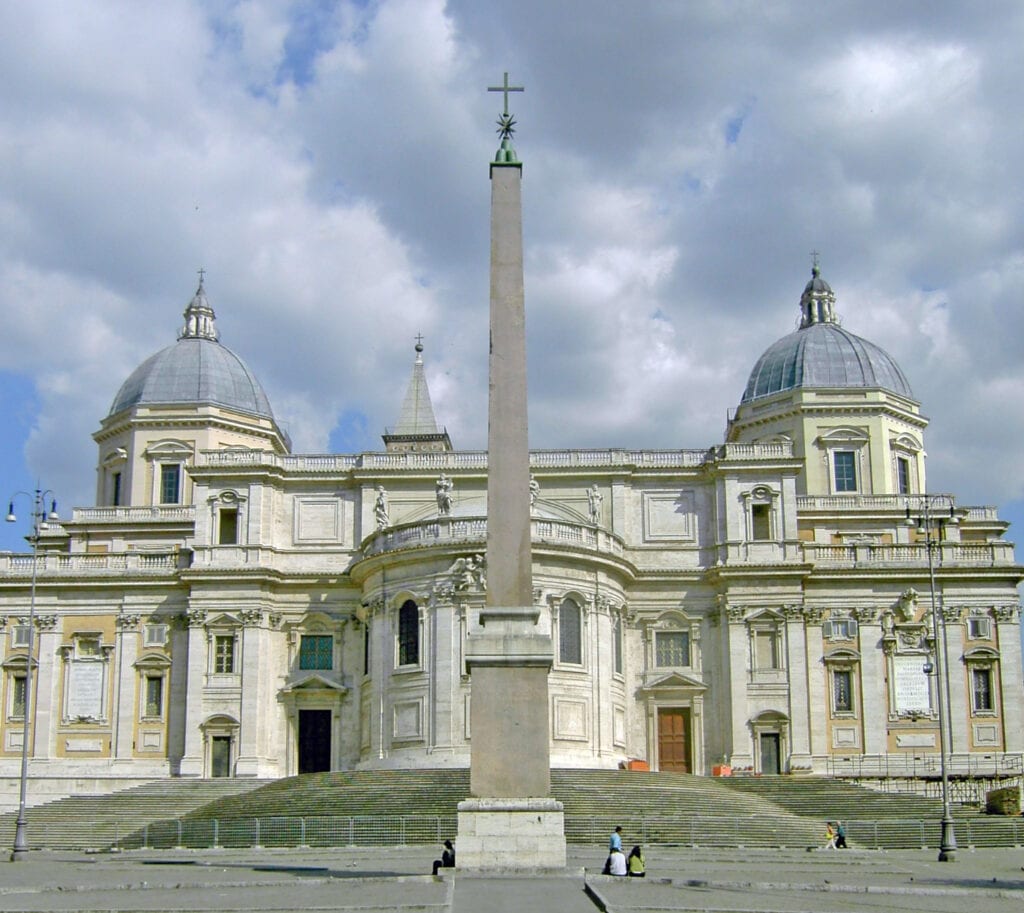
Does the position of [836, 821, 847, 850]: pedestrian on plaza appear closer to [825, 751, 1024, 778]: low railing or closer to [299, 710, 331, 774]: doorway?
[825, 751, 1024, 778]: low railing

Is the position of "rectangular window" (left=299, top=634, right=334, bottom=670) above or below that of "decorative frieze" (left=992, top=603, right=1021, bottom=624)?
below

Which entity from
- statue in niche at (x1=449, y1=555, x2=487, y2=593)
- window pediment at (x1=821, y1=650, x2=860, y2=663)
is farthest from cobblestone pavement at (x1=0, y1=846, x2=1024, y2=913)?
window pediment at (x1=821, y1=650, x2=860, y2=663)

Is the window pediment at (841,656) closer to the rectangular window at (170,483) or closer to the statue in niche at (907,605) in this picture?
the statue in niche at (907,605)

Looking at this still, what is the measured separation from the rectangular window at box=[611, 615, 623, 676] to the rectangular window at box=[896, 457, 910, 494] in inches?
669

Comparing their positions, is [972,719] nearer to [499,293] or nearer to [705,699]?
[705,699]

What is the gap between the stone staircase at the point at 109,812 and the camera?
1797 inches

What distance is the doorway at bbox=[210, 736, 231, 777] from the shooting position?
58.0 metres

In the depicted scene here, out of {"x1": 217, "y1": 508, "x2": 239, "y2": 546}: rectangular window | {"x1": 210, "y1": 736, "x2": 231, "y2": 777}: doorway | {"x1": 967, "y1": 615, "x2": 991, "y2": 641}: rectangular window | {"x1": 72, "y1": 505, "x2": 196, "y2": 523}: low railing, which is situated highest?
{"x1": 72, "y1": 505, "x2": 196, "y2": 523}: low railing

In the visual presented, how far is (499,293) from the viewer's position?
28.5 meters

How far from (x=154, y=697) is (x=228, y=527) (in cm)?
739

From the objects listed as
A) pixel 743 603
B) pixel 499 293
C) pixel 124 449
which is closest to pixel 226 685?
pixel 124 449

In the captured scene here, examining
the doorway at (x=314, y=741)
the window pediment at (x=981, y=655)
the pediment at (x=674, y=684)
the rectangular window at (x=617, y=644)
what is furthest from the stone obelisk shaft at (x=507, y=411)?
the window pediment at (x=981, y=655)

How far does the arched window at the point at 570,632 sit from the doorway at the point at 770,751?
8872 millimetres

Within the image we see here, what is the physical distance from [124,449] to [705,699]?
96.2ft
